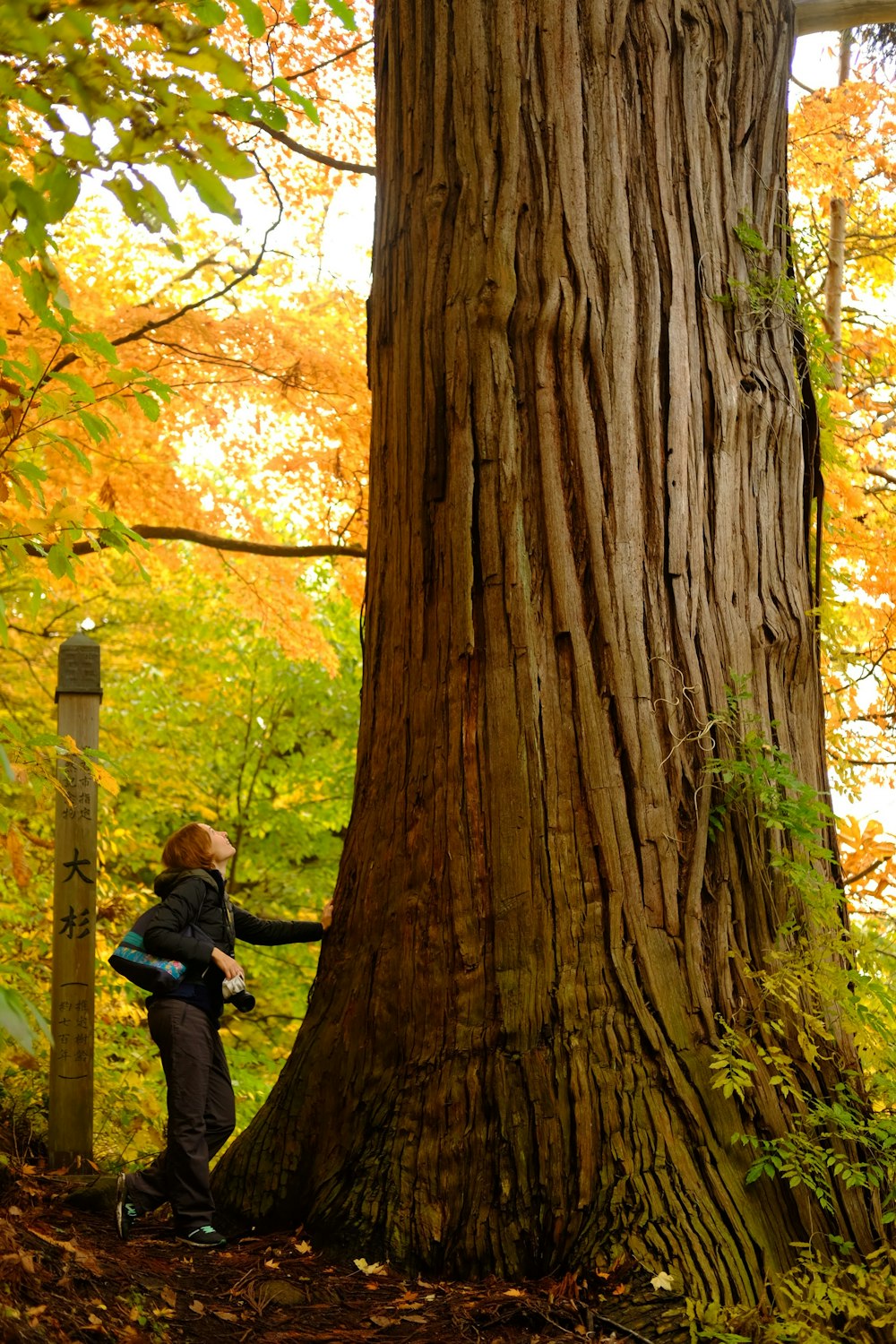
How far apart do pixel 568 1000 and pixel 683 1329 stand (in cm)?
79

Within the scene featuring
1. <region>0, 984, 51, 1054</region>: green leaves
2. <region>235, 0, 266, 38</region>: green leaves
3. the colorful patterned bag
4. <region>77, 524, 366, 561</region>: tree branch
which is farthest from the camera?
<region>77, 524, 366, 561</region>: tree branch

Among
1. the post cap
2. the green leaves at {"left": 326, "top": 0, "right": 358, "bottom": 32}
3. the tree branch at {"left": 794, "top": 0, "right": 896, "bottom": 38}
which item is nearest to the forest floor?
the post cap

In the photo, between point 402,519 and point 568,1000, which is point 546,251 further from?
point 568,1000

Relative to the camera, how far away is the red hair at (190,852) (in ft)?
13.9

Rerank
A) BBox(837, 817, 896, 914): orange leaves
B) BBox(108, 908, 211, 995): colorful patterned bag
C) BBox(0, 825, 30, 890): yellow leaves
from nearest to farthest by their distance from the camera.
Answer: BBox(0, 825, 30, 890): yellow leaves → BBox(108, 908, 211, 995): colorful patterned bag → BBox(837, 817, 896, 914): orange leaves

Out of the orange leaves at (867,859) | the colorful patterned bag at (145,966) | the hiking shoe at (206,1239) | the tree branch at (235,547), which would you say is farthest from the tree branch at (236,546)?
the hiking shoe at (206,1239)

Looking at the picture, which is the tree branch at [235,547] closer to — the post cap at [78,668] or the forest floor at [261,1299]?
the post cap at [78,668]

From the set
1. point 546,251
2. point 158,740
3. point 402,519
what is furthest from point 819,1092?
point 158,740

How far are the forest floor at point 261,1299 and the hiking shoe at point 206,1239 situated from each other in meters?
0.04

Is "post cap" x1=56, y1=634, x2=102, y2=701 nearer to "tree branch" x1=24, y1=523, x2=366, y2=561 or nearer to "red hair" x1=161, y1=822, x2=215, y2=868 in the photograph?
"red hair" x1=161, y1=822, x2=215, y2=868

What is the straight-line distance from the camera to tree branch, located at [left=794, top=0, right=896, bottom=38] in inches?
170

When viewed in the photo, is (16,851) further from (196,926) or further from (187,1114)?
(187,1114)

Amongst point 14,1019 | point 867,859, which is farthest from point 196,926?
point 867,859

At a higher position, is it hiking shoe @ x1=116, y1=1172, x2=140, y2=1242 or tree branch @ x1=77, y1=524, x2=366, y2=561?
tree branch @ x1=77, y1=524, x2=366, y2=561
